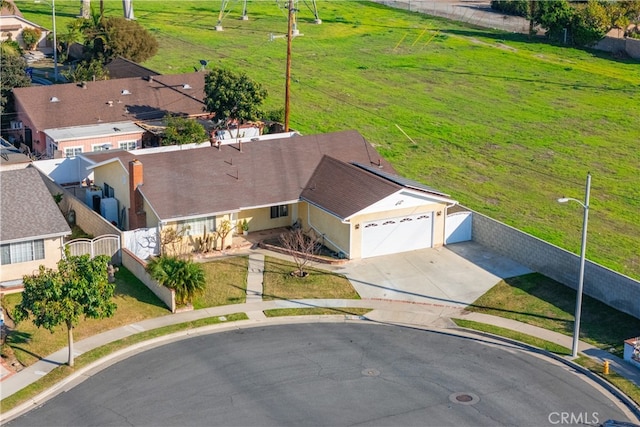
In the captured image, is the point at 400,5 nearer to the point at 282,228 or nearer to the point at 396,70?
the point at 396,70

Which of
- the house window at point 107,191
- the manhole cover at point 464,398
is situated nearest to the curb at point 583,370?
the manhole cover at point 464,398

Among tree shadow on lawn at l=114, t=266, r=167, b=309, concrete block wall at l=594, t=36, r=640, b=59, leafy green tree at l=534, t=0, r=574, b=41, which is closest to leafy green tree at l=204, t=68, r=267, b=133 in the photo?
tree shadow on lawn at l=114, t=266, r=167, b=309

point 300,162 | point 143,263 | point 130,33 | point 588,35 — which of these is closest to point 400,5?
point 588,35

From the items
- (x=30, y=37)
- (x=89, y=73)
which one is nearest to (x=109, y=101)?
(x=89, y=73)

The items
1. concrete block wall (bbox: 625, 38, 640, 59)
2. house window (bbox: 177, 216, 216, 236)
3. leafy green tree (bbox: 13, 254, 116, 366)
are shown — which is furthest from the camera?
concrete block wall (bbox: 625, 38, 640, 59)

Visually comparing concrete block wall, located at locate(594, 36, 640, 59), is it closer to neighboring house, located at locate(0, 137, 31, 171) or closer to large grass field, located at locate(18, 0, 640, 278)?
large grass field, located at locate(18, 0, 640, 278)
